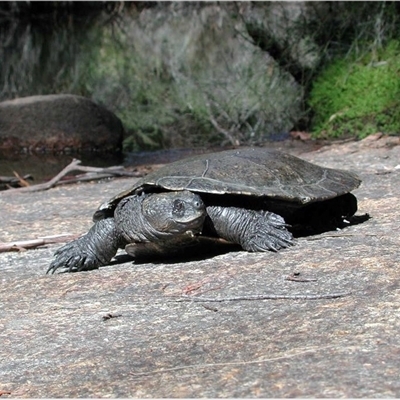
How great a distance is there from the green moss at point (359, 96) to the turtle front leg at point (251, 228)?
5756mm

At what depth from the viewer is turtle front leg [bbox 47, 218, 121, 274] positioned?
16.3 feet

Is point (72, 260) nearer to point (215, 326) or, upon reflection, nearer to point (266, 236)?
point (266, 236)

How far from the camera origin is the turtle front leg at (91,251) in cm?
496

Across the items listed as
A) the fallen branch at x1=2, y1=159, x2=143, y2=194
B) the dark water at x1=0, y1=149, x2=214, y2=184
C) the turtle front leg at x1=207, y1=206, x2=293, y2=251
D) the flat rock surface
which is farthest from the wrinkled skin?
the dark water at x1=0, y1=149, x2=214, y2=184

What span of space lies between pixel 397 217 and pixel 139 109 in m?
10.0

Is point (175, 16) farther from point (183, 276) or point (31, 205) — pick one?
point (183, 276)

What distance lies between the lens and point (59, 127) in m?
13.4

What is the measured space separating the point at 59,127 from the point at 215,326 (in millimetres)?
10194

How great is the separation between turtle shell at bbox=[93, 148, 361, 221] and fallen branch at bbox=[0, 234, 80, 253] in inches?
28.6

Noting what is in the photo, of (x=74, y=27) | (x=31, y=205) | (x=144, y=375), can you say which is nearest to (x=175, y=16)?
(x=74, y=27)

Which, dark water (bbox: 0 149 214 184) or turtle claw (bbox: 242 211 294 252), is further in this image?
dark water (bbox: 0 149 214 184)

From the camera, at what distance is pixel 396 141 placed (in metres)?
9.39

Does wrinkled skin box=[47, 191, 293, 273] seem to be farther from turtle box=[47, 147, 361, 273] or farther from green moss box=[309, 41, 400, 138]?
green moss box=[309, 41, 400, 138]

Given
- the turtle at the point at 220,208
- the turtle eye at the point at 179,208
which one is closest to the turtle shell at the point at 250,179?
the turtle at the point at 220,208
